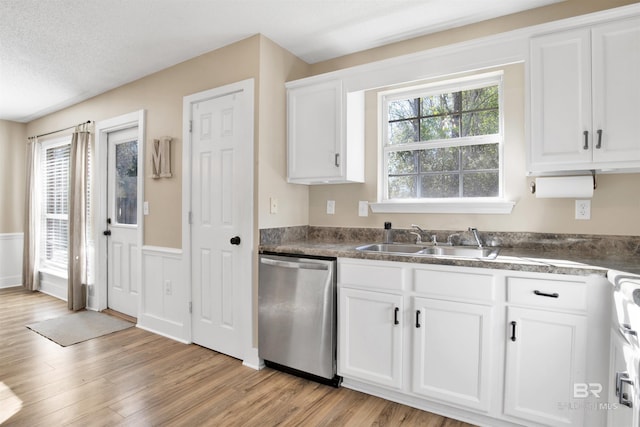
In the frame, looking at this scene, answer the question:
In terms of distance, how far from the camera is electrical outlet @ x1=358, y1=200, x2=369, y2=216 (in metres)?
2.92

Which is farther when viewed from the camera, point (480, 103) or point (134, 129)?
point (134, 129)

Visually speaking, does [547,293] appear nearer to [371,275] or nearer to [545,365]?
[545,365]

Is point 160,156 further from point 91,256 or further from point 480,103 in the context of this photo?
point 480,103

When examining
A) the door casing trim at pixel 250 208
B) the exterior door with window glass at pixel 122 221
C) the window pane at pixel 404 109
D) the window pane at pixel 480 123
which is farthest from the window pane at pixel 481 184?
the exterior door with window glass at pixel 122 221

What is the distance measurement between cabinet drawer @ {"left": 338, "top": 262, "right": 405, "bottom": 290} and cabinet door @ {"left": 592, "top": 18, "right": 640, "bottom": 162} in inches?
49.3

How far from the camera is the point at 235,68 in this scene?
110 inches

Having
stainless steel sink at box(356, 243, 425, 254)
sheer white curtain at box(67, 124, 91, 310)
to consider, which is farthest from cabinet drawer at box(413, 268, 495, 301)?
sheer white curtain at box(67, 124, 91, 310)

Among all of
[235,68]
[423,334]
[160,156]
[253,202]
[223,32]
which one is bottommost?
[423,334]

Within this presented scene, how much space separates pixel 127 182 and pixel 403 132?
9.73 feet

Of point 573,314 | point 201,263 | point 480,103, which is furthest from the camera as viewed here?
point 201,263

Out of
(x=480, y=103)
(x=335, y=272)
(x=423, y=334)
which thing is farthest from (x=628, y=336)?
(x=480, y=103)

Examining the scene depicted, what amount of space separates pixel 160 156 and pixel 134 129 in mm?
760

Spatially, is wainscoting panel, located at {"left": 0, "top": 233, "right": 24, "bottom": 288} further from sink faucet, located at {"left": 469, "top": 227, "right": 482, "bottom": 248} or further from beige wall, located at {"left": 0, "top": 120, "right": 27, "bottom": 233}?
sink faucet, located at {"left": 469, "top": 227, "right": 482, "bottom": 248}

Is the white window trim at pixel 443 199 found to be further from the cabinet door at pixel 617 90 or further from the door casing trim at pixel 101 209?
the door casing trim at pixel 101 209
